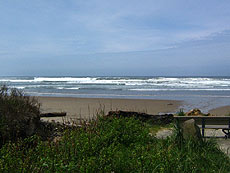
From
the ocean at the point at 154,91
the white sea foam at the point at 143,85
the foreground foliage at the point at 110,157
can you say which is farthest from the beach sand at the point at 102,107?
the white sea foam at the point at 143,85

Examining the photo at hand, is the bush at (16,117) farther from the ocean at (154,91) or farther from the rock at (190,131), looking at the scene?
the rock at (190,131)

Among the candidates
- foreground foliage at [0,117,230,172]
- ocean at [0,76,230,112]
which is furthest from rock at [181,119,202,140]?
ocean at [0,76,230,112]

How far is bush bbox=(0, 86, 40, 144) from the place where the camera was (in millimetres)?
5629

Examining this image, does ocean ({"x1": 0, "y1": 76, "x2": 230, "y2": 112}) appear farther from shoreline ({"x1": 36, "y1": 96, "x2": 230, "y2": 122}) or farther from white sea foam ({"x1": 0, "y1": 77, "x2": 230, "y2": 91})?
shoreline ({"x1": 36, "y1": 96, "x2": 230, "y2": 122})

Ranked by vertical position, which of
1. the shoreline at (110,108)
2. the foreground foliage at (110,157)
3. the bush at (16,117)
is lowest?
the shoreline at (110,108)

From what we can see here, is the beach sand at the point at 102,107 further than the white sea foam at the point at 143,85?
No

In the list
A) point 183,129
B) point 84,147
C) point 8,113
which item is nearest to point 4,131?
point 8,113

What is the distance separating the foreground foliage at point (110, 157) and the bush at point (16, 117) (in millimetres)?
1251

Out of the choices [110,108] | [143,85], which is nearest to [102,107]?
[110,108]

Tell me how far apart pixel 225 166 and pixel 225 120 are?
3622mm

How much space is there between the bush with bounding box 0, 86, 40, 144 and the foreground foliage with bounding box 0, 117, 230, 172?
1.25m

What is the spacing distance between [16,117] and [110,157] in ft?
11.0

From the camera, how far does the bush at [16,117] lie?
222 inches

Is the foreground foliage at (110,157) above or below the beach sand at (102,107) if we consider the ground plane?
above
